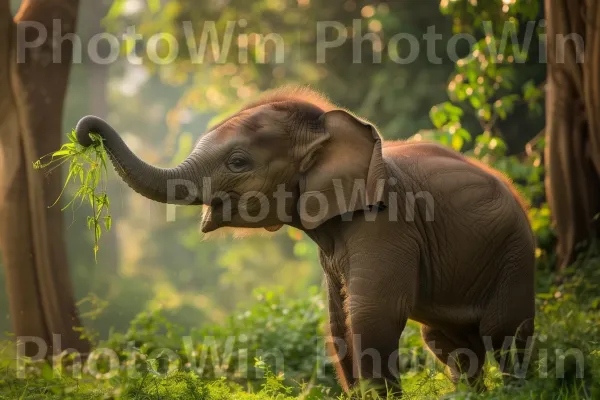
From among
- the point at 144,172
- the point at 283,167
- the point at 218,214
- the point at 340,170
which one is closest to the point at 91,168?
the point at 144,172

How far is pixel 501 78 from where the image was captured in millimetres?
11461

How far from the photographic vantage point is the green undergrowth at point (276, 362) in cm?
558

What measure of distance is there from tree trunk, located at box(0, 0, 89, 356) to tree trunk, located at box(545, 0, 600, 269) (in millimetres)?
4784

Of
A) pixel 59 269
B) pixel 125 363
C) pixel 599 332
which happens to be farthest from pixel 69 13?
pixel 599 332

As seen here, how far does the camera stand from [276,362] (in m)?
8.47

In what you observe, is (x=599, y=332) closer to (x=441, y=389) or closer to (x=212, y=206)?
(x=441, y=389)

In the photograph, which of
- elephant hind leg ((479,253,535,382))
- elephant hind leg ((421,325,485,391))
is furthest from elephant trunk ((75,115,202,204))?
elephant hind leg ((421,325,485,391))

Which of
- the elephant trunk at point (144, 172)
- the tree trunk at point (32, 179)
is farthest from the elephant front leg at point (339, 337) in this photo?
the tree trunk at point (32, 179)

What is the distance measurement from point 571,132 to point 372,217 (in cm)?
493

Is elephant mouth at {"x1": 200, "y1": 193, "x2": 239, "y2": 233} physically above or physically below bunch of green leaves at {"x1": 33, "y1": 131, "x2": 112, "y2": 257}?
below

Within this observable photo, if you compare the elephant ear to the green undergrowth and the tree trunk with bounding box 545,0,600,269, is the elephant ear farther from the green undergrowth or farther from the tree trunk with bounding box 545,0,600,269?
the tree trunk with bounding box 545,0,600,269

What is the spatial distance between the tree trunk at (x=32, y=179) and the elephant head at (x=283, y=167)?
2.75 meters

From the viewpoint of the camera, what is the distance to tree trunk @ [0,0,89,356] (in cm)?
807

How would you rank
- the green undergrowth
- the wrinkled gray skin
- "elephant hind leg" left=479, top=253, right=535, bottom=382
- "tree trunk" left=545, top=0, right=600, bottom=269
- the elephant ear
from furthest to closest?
"tree trunk" left=545, top=0, right=600, bottom=269, "elephant hind leg" left=479, top=253, right=535, bottom=382, the elephant ear, the wrinkled gray skin, the green undergrowth
